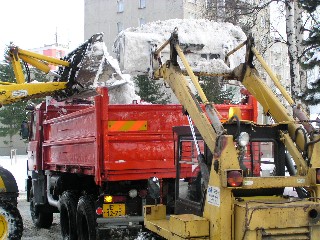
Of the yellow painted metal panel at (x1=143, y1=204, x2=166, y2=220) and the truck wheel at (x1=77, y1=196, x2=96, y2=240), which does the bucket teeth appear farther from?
the yellow painted metal panel at (x1=143, y1=204, x2=166, y2=220)

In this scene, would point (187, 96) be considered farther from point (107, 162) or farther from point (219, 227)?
point (107, 162)

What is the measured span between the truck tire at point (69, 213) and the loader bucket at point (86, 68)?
7.27 feet

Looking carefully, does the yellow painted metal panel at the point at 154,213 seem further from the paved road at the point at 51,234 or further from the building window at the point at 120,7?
the building window at the point at 120,7

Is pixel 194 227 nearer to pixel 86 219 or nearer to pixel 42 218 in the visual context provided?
pixel 86 219

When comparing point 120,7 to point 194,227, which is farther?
point 120,7

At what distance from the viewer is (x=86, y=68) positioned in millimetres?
10031

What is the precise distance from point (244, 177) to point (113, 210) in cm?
297

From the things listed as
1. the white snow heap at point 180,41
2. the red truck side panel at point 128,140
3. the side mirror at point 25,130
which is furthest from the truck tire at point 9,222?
the white snow heap at point 180,41

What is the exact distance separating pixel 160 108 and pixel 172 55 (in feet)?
5.06

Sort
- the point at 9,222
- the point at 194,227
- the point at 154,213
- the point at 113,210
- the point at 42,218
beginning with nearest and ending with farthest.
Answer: the point at 194,227
the point at 154,213
the point at 113,210
the point at 9,222
the point at 42,218

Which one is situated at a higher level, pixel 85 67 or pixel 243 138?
pixel 85 67

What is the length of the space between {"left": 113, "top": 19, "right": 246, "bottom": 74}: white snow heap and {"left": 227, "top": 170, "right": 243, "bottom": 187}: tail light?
5305 mm

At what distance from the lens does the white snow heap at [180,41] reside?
10586 mm

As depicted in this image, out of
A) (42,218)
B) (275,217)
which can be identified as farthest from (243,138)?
(42,218)
